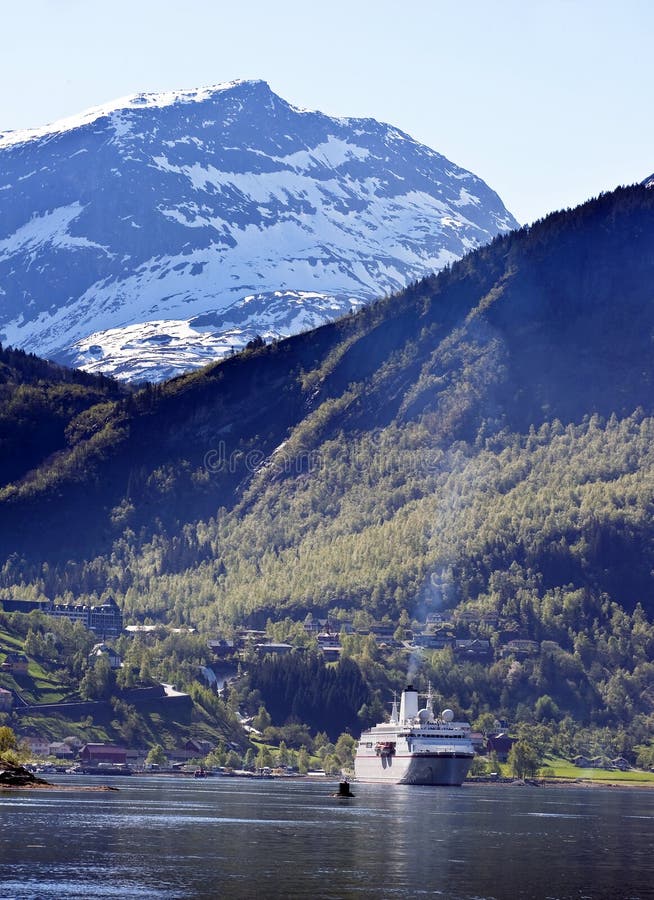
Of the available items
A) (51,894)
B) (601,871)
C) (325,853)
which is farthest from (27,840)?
(601,871)

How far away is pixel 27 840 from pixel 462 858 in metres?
39.3

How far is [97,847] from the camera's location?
193375 millimetres

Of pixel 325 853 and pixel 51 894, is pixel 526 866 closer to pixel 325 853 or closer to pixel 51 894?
pixel 325 853

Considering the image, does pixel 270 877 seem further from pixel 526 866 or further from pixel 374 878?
pixel 526 866

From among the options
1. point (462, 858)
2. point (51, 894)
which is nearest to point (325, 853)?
point (462, 858)

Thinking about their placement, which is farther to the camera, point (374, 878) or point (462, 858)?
point (462, 858)

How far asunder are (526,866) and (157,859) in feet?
104

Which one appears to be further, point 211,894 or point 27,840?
point 27,840

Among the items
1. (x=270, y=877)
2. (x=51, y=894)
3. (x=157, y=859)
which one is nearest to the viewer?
(x=51, y=894)

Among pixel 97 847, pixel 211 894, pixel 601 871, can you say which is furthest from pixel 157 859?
pixel 601 871

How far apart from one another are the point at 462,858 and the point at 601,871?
46.7ft

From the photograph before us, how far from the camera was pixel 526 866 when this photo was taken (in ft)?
607

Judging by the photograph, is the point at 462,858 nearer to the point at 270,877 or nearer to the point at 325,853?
the point at 325,853

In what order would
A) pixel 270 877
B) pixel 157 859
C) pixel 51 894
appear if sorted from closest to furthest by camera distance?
pixel 51 894 < pixel 270 877 < pixel 157 859
